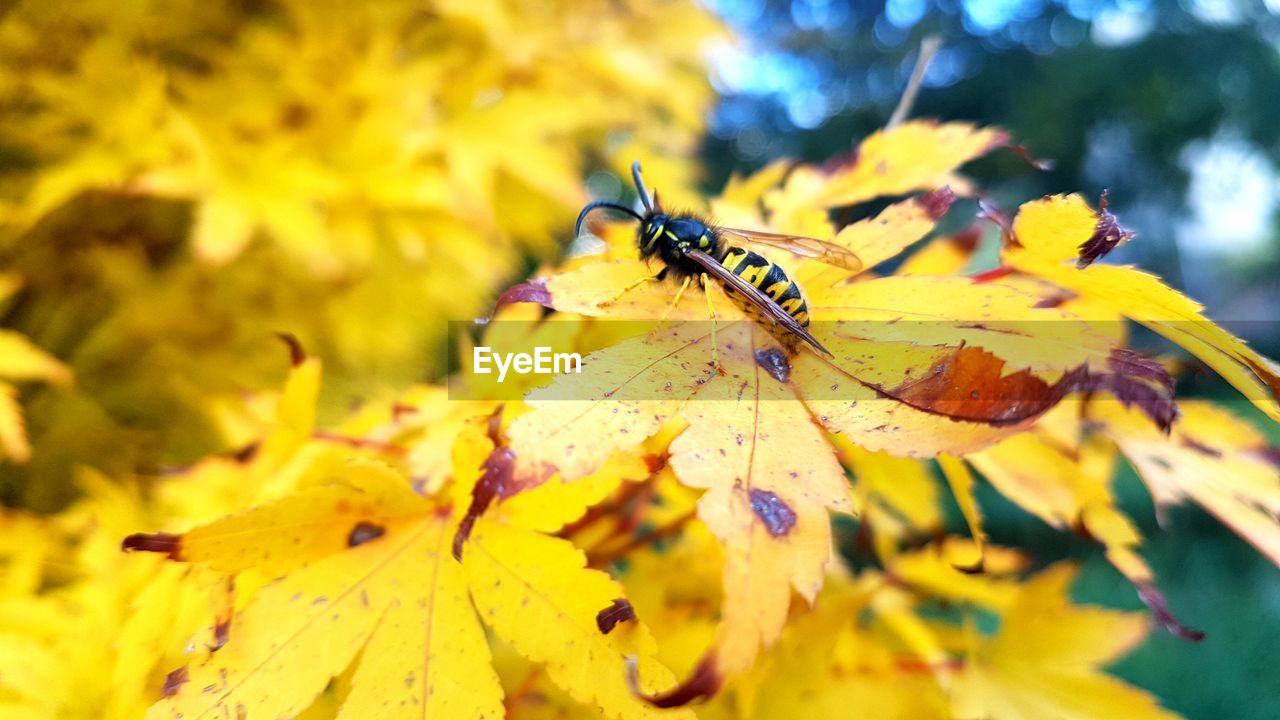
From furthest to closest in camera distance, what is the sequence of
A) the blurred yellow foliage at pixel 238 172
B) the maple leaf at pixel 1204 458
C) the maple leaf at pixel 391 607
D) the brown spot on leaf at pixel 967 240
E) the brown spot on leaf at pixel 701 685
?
1. the blurred yellow foliage at pixel 238 172
2. the brown spot on leaf at pixel 967 240
3. the maple leaf at pixel 1204 458
4. the maple leaf at pixel 391 607
5. the brown spot on leaf at pixel 701 685

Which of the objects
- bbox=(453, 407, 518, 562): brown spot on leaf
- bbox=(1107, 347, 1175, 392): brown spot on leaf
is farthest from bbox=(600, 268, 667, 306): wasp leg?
bbox=(1107, 347, 1175, 392): brown spot on leaf

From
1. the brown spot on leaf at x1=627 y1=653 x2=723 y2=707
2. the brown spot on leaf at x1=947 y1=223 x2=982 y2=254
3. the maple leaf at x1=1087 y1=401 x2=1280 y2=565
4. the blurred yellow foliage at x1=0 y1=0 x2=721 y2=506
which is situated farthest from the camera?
the blurred yellow foliage at x1=0 y1=0 x2=721 y2=506

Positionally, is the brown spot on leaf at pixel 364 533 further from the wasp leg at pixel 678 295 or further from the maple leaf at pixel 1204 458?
the maple leaf at pixel 1204 458

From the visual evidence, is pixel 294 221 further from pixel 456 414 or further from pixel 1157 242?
pixel 1157 242

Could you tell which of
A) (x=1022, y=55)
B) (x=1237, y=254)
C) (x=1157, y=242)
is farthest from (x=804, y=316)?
(x=1237, y=254)

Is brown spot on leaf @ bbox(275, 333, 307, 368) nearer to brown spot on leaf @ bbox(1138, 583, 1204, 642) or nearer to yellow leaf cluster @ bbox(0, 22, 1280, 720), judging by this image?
yellow leaf cluster @ bbox(0, 22, 1280, 720)

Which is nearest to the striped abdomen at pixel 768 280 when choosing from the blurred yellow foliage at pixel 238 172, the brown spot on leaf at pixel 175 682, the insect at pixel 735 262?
the insect at pixel 735 262
